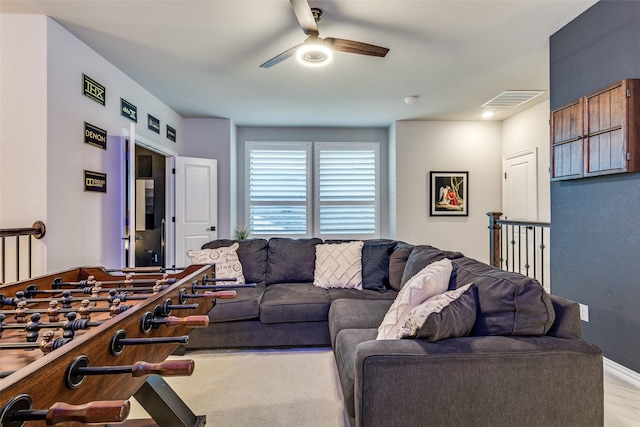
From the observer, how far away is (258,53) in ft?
10.2

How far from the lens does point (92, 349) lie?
0.81 m

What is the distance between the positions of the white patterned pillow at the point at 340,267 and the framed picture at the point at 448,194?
8.52 feet

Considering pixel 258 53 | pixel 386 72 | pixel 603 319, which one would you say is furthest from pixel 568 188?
pixel 258 53

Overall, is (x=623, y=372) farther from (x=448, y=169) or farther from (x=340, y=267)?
(x=448, y=169)

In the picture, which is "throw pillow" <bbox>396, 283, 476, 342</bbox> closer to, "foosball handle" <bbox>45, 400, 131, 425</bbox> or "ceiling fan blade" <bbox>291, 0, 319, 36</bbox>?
"foosball handle" <bbox>45, 400, 131, 425</bbox>

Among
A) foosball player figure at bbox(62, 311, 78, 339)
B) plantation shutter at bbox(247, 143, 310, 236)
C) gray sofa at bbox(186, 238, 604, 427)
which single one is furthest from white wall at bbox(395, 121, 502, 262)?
foosball player figure at bbox(62, 311, 78, 339)

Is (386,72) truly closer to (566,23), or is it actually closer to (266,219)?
(566,23)

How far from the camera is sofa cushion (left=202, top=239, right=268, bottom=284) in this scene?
3.33m

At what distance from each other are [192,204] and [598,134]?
468cm

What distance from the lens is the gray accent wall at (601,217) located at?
2.18m

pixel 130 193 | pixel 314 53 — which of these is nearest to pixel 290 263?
pixel 130 193

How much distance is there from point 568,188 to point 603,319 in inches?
40.5

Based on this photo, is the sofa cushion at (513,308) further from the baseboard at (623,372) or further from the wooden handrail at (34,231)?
the wooden handrail at (34,231)

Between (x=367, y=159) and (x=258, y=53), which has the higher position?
(x=258, y=53)
